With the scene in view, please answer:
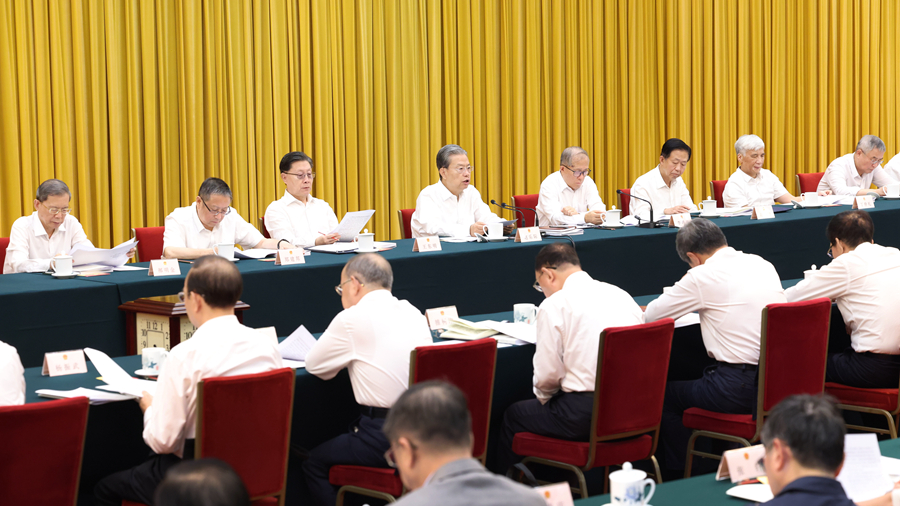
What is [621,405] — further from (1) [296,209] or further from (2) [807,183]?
(2) [807,183]

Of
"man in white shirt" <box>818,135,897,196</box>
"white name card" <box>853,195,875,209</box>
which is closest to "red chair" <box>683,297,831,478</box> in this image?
"white name card" <box>853,195,875,209</box>

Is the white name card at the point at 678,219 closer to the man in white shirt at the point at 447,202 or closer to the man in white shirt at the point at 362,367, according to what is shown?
the man in white shirt at the point at 447,202

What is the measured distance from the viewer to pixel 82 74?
6109 millimetres

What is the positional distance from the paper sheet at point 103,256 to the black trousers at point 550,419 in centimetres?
208

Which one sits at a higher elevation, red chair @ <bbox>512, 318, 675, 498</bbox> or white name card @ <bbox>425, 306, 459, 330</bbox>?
white name card @ <bbox>425, 306, 459, 330</bbox>

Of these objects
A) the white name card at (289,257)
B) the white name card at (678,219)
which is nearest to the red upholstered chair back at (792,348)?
the white name card at (289,257)

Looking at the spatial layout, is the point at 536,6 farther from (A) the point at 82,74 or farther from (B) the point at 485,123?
(A) the point at 82,74

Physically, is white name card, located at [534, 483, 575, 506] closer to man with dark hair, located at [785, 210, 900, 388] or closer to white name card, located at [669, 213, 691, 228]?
man with dark hair, located at [785, 210, 900, 388]

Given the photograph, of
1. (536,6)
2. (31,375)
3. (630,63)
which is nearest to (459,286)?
(31,375)

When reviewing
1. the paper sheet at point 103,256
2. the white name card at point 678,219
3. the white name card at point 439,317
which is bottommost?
the white name card at point 439,317

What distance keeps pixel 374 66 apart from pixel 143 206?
6.63 feet

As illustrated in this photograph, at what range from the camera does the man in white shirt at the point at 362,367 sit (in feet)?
9.43

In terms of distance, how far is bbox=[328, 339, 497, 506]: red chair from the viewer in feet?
8.97

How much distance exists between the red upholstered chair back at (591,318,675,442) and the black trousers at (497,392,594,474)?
78 millimetres
